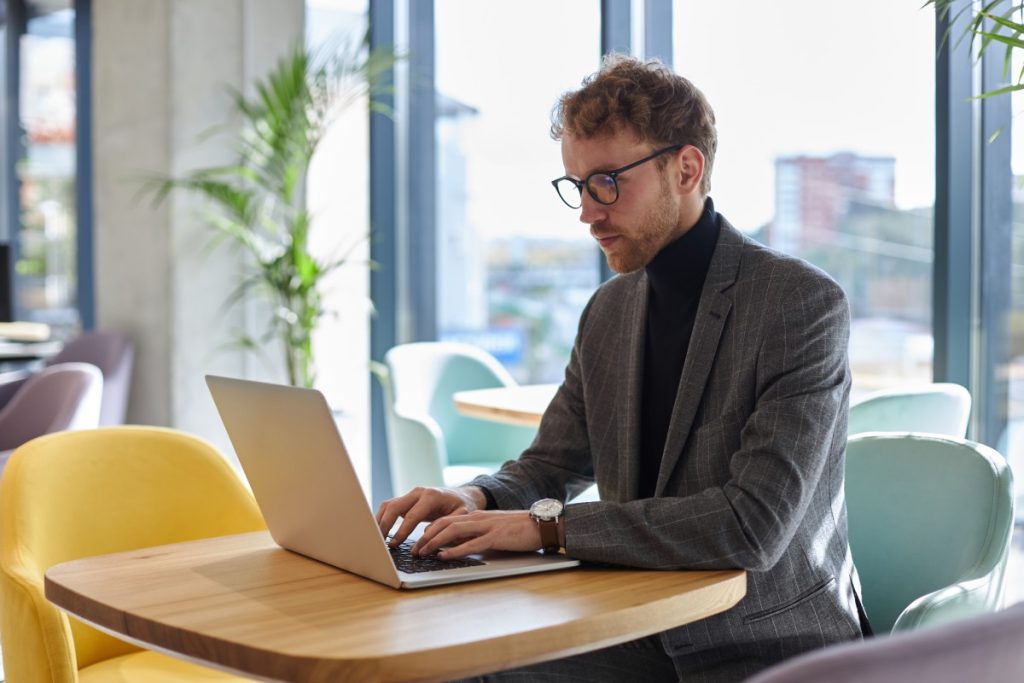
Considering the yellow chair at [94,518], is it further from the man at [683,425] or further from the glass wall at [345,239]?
the glass wall at [345,239]

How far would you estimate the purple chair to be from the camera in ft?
11.2

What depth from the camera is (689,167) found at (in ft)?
5.56

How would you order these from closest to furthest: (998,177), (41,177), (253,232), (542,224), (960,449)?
(960,449) → (998,177) → (542,224) → (253,232) → (41,177)

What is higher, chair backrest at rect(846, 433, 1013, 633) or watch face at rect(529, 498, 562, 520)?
watch face at rect(529, 498, 562, 520)

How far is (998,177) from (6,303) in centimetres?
469

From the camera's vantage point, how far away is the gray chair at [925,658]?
2.11ft

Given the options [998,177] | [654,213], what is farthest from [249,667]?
[998,177]

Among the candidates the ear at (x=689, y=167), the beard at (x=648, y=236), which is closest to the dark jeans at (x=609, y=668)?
the beard at (x=648, y=236)

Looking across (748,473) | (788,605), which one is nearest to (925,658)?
(748,473)

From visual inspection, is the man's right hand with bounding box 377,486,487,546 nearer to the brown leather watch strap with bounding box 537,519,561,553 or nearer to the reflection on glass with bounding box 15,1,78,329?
the brown leather watch strap with bounding box 537,519,561,553

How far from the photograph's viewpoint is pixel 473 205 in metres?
4.96

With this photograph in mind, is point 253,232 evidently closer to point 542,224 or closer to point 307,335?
point 307,335

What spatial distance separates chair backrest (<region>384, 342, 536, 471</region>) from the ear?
239 cm

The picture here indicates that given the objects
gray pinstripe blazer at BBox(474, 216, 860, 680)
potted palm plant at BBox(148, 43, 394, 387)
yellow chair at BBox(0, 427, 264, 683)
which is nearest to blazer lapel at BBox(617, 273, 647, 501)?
gray pinstripe blazer at BBox(474, 216, 860, 680)
